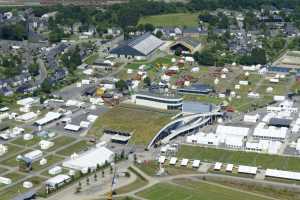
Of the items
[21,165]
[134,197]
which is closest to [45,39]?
[21,165]

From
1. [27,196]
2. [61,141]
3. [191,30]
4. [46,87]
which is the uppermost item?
[191,30]

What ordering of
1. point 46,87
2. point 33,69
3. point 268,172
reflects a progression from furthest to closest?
point 33,69, point 46,87, point 268,172

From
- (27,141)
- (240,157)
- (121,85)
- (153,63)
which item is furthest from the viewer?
Result: (153,63)

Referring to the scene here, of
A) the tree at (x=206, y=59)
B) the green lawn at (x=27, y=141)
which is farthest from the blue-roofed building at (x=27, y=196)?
the tree at (x=206, y=59)

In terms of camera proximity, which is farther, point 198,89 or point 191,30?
point 191,30

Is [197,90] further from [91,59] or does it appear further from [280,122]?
[91,59]

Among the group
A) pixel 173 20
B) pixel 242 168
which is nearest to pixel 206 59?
pixel 173 20
